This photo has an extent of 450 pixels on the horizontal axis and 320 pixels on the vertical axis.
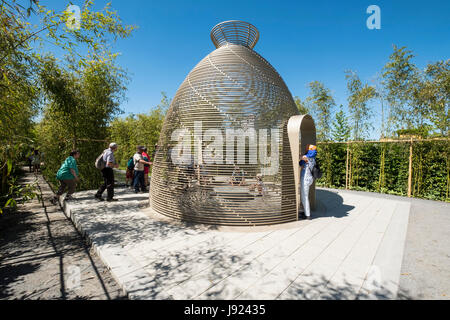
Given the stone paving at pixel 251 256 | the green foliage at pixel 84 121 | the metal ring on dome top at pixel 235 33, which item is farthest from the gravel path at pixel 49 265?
the metal ring on dome top at pixel 235 33

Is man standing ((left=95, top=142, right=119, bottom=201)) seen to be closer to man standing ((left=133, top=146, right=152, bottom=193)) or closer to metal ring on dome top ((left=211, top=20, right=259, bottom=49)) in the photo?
man standing ((left=133, top=146, right=152, bottom=193))

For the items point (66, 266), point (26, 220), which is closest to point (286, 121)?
point (66, 266)

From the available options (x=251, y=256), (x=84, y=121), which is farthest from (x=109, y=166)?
(x=251, y=256)

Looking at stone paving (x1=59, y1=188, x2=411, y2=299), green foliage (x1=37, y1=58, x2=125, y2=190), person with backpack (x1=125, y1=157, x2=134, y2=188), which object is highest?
green foliage (x1=37, y1=58, x2=125, y2=190)

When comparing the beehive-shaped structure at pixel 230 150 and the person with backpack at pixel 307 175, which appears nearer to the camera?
the beehive-shaped structure at pixel 230 150

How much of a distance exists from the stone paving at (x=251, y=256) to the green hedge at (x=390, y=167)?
3583 mm

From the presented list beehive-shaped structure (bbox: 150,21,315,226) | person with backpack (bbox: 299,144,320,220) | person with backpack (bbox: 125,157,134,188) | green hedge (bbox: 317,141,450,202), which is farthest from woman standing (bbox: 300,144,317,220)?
person with backpack (bbox: 125,157,134,188)

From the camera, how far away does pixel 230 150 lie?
460cm

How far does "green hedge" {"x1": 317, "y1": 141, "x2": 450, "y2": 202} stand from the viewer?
7.48 meters

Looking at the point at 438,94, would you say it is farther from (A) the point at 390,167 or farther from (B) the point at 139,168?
(B) the point at 139,168

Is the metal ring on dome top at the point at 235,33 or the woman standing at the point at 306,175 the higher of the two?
the metal ring on dome top at the point at 235,33

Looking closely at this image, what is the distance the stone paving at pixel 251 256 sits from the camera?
2.49m

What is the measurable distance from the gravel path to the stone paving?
0.71 ft

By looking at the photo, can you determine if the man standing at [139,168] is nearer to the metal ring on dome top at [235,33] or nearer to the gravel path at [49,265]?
the gravel path at [49,265]
